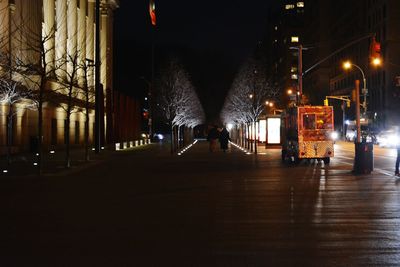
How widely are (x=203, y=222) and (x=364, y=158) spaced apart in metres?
13.9

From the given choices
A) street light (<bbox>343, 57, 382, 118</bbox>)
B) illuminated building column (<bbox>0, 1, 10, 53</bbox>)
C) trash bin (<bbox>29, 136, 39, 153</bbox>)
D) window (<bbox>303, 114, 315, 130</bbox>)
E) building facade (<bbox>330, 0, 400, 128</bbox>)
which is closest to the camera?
window (<bbox>303, 114, 315, 130</bbox>)

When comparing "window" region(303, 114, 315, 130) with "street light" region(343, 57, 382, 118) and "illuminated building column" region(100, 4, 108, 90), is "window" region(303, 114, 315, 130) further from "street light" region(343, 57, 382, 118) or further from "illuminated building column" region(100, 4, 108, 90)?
"illuminated building column" region(100, 4, 108, 90)

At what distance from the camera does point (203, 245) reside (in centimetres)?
1046

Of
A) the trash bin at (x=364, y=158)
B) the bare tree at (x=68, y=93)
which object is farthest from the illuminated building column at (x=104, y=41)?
the trash bin at (x=364, y=158)

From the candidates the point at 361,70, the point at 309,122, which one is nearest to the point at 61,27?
the point at 309,122

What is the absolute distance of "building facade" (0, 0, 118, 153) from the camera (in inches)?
1508

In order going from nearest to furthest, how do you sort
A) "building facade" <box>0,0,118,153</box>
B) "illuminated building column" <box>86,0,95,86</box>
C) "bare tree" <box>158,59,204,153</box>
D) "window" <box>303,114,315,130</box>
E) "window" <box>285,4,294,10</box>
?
"window" <box>303,114,315,130</box> → "building facade" <box>0,0,118,153</box> → "illuminated building column" <box>86,0,95,86</box> → "bare tree" <box>158,59,204,153</box> → "window" <box>285,4,294,10</box>

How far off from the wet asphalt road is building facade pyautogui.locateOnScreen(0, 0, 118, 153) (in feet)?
37.5

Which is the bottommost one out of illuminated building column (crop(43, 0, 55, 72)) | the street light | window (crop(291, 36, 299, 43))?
the street light

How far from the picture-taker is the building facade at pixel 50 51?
126 ft

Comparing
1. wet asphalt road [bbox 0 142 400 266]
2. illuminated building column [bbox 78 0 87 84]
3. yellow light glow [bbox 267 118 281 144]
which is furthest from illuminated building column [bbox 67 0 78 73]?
wet asphalt road [bbox 0 142 400 266]

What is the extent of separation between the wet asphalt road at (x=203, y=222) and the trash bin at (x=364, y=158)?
2.12 meters

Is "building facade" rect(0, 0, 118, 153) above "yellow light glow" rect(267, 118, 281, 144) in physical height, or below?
above

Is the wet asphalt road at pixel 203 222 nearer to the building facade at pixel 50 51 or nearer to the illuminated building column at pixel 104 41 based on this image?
the building facade at pixel 50 51
